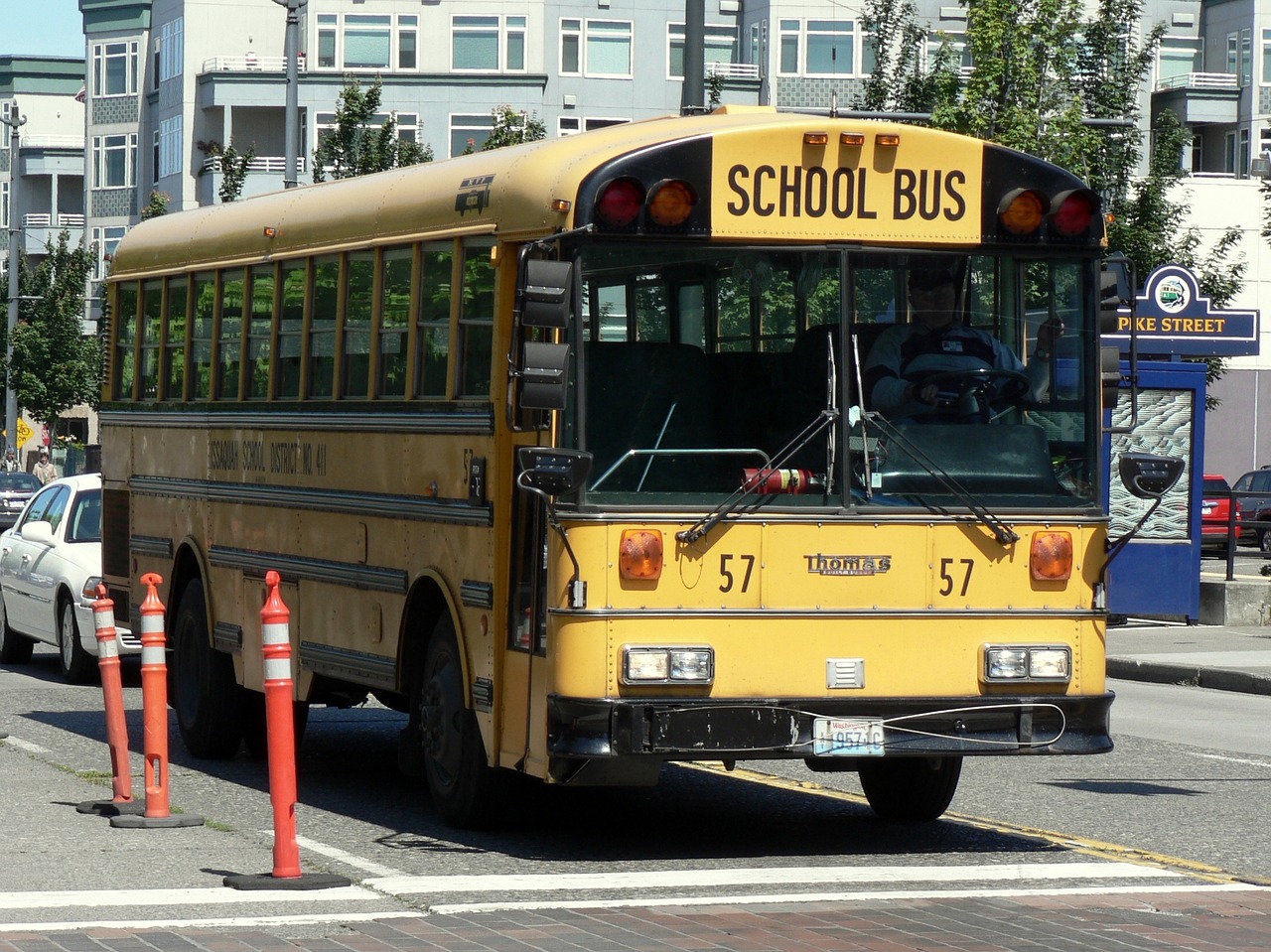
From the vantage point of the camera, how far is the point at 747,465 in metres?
9.22

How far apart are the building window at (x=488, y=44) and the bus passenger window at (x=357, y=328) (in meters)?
54.5

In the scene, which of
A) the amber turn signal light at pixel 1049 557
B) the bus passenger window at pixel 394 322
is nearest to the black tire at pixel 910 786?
the amber turn signal light at pixel 1049 557

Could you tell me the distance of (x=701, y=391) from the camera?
931 cm

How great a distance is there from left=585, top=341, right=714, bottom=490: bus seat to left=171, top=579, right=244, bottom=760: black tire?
4753 mm

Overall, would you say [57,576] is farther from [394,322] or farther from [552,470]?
[552,470]

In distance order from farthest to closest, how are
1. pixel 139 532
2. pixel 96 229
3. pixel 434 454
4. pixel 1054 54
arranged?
pixel 96 229 < pixel 1054 54 < pixel 139 532 < pixel 434 454

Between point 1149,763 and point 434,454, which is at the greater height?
point 434,454

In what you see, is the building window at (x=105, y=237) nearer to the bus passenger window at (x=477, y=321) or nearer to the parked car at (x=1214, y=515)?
the parked car at (x=1214, y=515)

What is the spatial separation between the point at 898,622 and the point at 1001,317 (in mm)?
1334

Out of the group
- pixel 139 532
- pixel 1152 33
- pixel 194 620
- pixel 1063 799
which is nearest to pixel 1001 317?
pixel 1063 799

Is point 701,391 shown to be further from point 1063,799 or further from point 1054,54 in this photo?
point 1054,54

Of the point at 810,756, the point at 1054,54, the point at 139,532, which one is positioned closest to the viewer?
the point at 810,756

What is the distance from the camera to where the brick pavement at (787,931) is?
7.35m

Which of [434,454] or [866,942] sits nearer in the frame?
[866,942]
